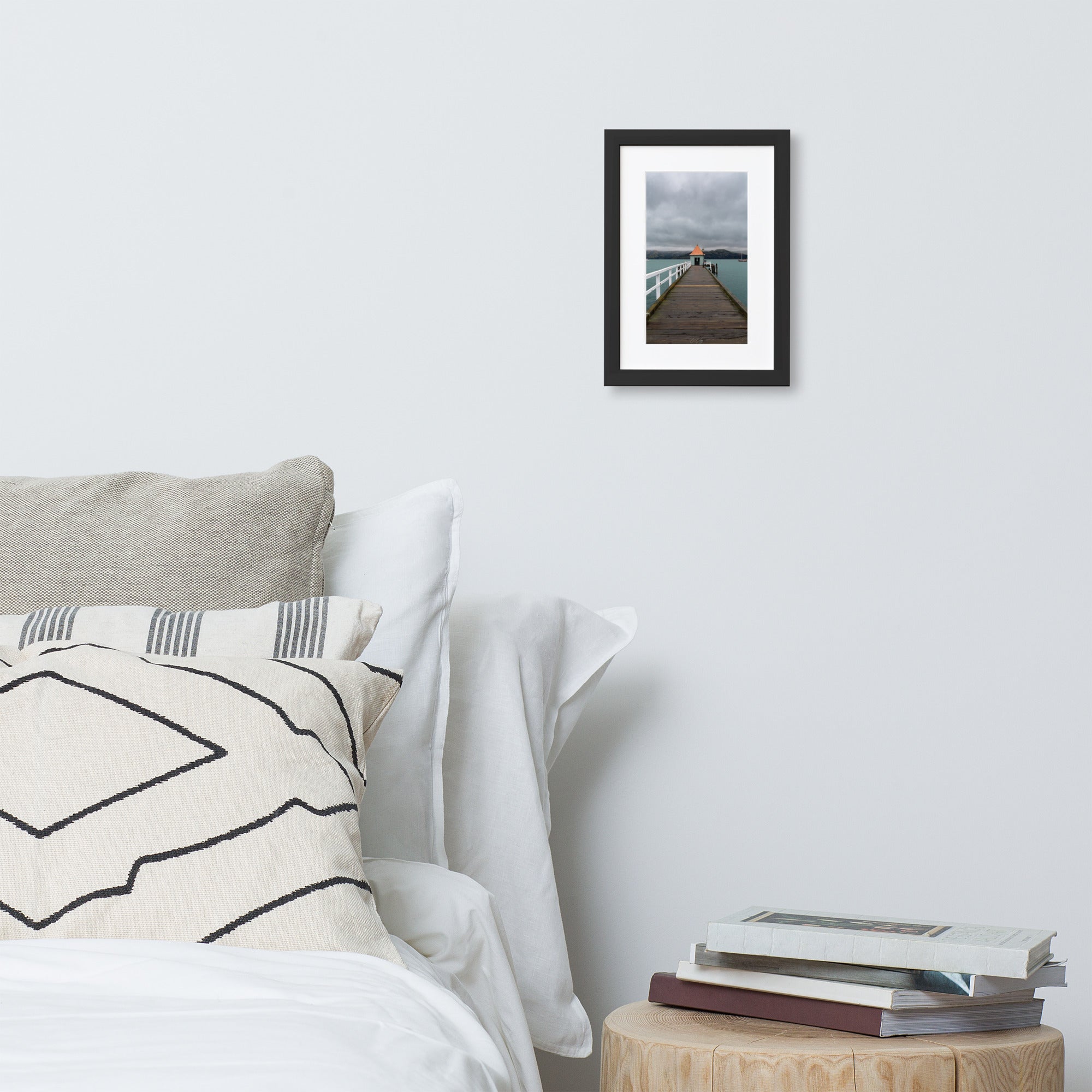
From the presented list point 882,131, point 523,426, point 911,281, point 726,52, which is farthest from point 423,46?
point 911,281

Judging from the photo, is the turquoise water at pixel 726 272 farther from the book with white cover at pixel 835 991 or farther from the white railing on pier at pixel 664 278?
the book with white cover at pixel 835 991

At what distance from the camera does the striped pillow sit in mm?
1050

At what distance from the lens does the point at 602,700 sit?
163 cm

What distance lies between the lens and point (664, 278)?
5.28 feet

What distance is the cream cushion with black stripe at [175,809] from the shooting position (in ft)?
2.67

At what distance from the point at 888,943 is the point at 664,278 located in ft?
3.20

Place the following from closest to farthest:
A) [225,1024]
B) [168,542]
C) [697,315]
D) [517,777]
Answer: [225,1024]
[168,542]
[517,777]
[697,315]

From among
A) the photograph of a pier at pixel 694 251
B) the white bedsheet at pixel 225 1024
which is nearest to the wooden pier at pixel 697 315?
the photograph of a pier at pixel 694 251

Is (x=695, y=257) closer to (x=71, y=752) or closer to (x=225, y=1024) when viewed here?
(x=71, y=752)

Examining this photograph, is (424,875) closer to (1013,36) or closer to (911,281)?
(911,281)

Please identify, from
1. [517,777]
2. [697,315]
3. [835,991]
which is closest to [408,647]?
[517,777]

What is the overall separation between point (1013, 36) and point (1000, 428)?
0.57 meters

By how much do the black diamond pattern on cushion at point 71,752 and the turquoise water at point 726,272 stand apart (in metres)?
1.00

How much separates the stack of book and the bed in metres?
0.21
